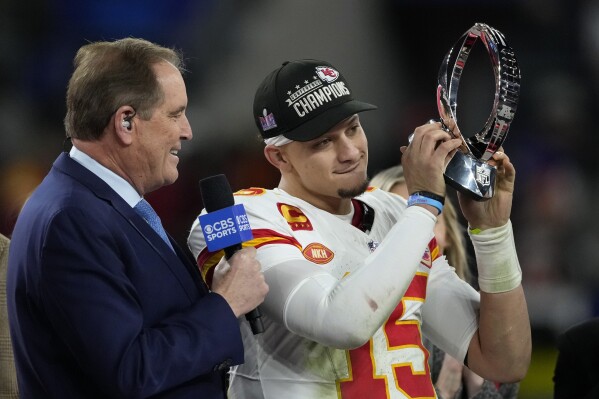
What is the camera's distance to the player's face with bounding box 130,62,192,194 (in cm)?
186

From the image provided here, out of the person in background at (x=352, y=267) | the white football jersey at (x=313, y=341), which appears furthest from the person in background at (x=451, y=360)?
the white football jersey at (x=313, y=341)

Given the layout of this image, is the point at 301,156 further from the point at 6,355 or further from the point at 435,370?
the point at 435,370

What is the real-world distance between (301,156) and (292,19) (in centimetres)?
336

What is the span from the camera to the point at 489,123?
209cm

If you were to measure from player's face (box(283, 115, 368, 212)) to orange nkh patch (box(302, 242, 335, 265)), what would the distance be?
15 centimetres

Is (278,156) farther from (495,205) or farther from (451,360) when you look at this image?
(451,360)

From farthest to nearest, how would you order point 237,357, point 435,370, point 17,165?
1. point 17,165
2. point 435,370
3. point 237,357

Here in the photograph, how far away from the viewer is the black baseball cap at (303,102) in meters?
2.13

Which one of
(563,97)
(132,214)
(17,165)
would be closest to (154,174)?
(132,214)

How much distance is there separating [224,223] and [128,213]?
19cm

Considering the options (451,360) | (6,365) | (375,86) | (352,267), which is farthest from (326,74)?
(375,86)

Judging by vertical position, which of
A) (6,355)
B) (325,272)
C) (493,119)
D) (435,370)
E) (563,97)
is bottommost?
(435,370)

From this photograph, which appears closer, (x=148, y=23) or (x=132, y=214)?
(x=132, y=214)

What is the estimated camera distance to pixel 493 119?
2.07 m
